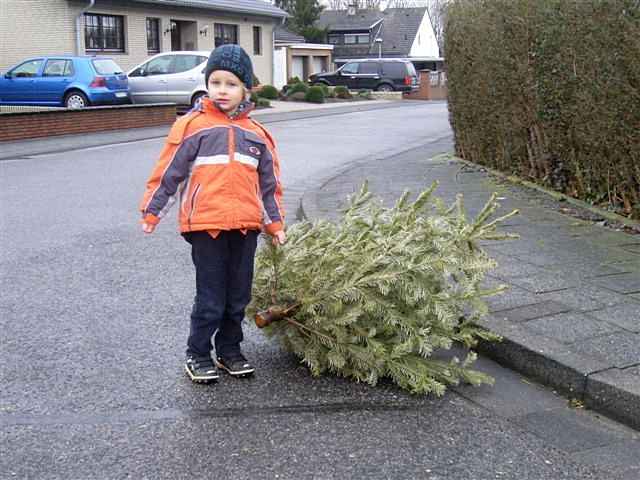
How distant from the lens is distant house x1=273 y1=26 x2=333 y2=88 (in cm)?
4784

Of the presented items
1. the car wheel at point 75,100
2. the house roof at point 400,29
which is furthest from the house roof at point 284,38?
the car wheel at point 75,100

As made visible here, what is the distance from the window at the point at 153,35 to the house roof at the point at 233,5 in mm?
932

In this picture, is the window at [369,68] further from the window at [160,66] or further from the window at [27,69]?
the window at [27,69]

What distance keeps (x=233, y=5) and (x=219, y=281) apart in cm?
3454

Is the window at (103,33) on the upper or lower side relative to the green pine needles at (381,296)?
upper

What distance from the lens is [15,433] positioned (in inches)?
153

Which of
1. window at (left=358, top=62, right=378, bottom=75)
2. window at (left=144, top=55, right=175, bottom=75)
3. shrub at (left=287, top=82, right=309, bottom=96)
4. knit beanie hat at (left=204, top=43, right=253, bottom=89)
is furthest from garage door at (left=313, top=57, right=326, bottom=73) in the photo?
knit beanie hat at (left=204, top=43, right=253, bottom=89)

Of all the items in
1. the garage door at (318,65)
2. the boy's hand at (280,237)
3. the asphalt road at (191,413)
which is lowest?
the asphalt road at (191,413)

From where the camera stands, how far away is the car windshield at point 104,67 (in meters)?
23.7

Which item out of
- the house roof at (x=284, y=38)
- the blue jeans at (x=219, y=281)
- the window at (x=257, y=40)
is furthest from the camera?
the house roof at (x=284, y=38)

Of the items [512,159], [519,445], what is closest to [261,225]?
[519,445]

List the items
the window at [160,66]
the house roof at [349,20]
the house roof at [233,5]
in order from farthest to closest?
the house roof at [349,20] < the house roof at [233,5] < the window at [160,66]

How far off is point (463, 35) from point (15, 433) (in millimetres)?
9569

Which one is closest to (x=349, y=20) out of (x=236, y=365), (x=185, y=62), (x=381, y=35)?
(x=381, y=35)
